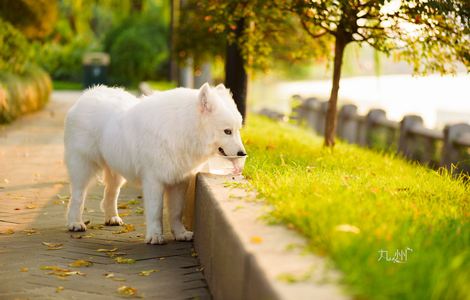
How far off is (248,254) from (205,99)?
2142 millimetres

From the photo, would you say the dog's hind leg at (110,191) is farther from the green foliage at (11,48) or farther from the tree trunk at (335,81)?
the green foliage at (11,48)

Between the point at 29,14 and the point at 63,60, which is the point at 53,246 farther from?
the point at 63,60

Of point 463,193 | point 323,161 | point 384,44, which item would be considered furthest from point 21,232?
point 384,44

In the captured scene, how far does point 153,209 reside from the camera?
6.06 metres

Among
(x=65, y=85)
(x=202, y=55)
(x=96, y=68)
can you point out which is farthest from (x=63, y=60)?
(x=202, y=55)

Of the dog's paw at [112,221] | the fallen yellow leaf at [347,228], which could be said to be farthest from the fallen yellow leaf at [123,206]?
the fallen yellow leaf at [347,228]

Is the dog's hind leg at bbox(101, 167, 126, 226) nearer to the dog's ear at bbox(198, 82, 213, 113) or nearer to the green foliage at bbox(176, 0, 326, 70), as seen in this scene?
the dog's ear at bbox(198, 82, 213, 113)

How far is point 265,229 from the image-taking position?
4.23m

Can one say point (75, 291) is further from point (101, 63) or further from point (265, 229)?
point (101, 63)

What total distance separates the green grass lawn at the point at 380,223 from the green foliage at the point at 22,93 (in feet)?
31.2

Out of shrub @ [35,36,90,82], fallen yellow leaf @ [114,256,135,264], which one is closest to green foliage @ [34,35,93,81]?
shrub @ [35,36,90,82]

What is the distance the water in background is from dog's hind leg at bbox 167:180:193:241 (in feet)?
47.6

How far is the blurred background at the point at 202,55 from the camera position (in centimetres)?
1034

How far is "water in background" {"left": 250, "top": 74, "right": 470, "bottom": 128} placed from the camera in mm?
23850
